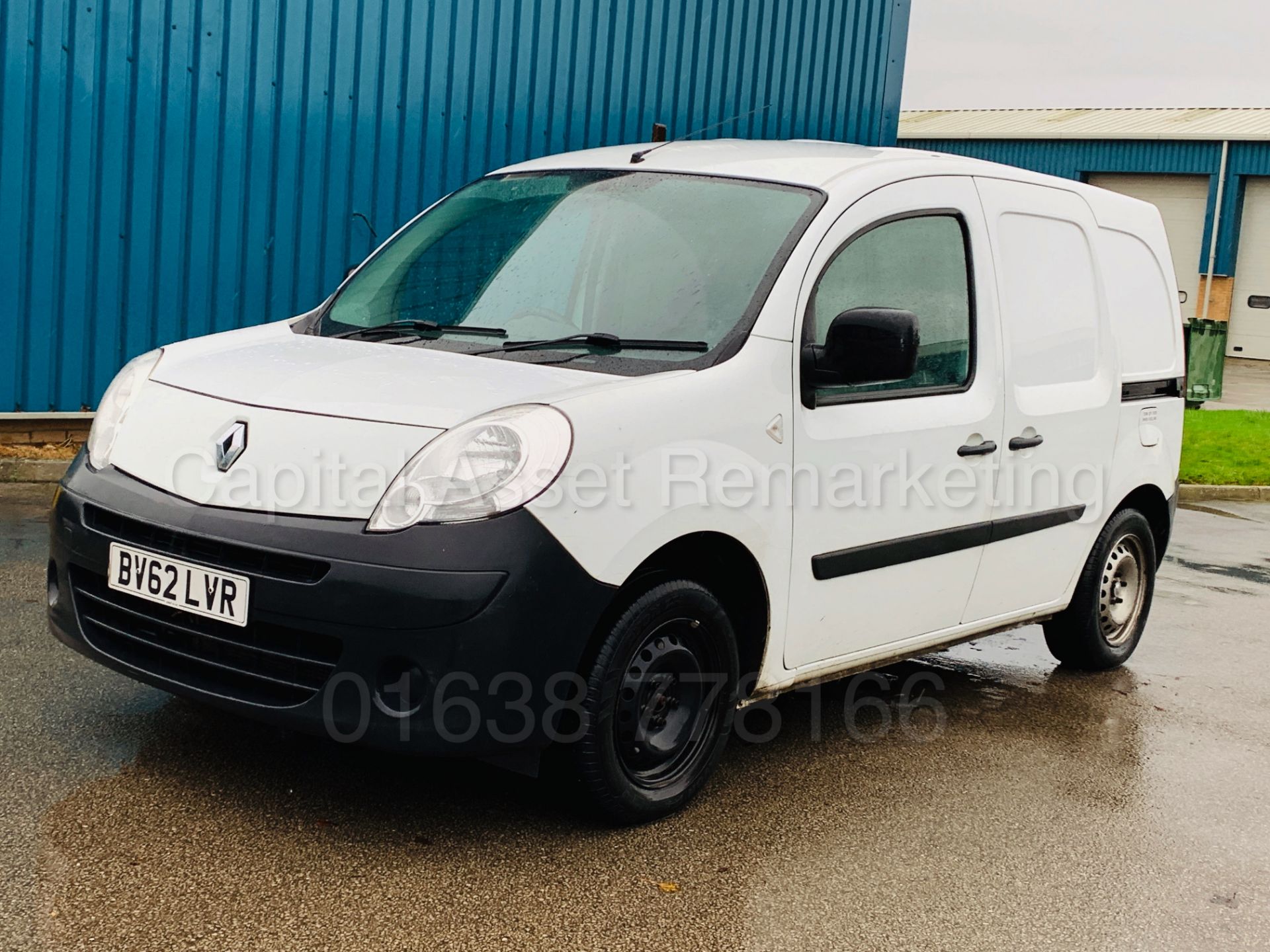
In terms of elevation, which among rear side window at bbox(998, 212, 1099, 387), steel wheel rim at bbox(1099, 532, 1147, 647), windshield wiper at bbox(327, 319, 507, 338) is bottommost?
steel wheel rim at bbox(1099, 532, 1147, 647)

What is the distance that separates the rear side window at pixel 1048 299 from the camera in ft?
16.2

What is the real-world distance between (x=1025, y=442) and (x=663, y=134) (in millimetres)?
5232

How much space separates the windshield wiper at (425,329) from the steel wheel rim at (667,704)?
1.05m

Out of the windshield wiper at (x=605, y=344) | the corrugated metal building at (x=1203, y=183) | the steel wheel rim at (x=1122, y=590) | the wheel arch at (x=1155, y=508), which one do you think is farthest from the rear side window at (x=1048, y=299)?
the corrugated metal building at (x=1203, y=183)

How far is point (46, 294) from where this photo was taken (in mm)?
8477

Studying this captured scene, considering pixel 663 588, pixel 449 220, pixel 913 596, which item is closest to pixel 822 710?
pixel 913 596

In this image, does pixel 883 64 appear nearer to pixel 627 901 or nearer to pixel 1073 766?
pixel 1073 766

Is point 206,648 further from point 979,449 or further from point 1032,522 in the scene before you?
point 1032,522

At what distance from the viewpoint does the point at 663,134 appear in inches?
375

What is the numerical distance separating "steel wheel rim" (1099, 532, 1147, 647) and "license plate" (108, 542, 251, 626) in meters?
3.58

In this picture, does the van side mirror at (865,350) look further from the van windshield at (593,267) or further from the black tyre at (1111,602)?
the black tyre at (1111,602)

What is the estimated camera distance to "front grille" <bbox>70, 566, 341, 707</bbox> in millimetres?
3395

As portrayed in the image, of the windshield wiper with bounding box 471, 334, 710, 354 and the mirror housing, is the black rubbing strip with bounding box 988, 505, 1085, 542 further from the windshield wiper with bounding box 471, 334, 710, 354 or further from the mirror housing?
the windshield wiper with bounding box 471, 334, 710, 354

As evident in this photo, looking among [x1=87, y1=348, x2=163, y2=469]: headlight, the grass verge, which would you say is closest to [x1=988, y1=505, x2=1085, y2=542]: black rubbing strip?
[x1=87, y1=348, x2=163, y2=469]: headlight
